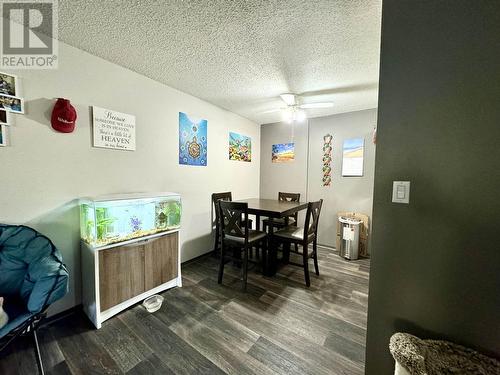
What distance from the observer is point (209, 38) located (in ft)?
5.37

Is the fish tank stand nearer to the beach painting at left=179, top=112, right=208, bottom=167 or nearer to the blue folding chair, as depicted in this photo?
the blue folding chair

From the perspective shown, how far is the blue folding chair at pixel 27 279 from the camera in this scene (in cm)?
116

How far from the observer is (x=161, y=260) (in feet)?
7.10

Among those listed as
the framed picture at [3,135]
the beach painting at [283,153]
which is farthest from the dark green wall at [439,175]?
the beach painting at [283,153]

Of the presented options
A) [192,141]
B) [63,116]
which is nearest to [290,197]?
[192,141]

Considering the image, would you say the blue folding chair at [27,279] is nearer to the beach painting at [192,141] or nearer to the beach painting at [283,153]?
the beach painting at [192,141]

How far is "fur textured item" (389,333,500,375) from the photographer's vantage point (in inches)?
32.9

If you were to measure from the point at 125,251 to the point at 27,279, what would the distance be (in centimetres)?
63

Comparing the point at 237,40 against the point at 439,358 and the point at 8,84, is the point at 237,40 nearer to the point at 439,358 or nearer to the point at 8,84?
the point at 8,84

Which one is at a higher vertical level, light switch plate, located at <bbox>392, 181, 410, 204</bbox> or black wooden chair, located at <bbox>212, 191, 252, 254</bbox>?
light switch plate, located at <bbox>392, 181, 410, 204</bbox>

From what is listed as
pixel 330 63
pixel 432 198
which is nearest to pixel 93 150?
pixel 330 63

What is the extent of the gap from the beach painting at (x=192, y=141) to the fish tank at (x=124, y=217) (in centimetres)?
79

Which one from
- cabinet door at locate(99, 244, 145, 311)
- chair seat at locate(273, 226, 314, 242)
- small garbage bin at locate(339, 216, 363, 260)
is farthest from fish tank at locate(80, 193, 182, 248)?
small garbage bin at locate(339, 216, 363, 260)

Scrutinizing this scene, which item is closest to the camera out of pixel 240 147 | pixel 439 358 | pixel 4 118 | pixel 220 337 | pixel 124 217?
pixel 439 358
